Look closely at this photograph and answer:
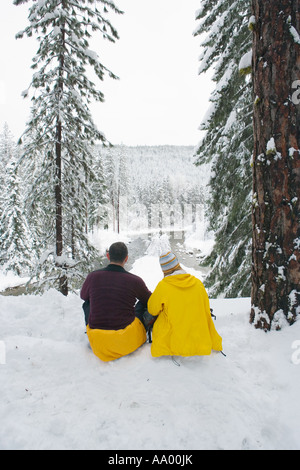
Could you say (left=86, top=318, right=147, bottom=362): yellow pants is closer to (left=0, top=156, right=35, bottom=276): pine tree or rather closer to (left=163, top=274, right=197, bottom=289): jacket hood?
(left=163, top=274, right=197, bottom=289): jacket hood

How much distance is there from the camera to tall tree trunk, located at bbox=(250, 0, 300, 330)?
9.45 feet

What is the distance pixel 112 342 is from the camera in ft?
9.75

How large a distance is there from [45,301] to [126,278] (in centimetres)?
261

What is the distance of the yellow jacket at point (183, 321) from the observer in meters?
2.89

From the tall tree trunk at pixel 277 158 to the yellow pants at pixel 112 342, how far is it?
186cm

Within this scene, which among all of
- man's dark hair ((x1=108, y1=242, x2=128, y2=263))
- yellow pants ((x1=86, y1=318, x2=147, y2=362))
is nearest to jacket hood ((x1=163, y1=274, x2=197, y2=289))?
man's dark hair ((x1=108, y1=242, x2=128, y2=263))

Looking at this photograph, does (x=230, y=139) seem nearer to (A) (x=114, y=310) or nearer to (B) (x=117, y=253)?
(B) (x=117, y=253)

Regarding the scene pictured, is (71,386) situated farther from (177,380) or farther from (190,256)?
(190,256)

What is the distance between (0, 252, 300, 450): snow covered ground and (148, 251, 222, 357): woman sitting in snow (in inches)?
7.4

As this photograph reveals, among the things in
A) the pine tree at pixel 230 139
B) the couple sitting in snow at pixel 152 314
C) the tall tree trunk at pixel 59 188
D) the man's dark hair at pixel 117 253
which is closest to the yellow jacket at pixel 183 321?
the couple sitting in snow at pixel 152 314

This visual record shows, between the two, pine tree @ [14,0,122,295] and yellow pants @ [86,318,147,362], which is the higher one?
pine tree @ [14,0,122,295]

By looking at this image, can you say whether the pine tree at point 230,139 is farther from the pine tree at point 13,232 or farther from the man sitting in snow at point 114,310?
the pine tree at point 13,232

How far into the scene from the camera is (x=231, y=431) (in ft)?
6.70
